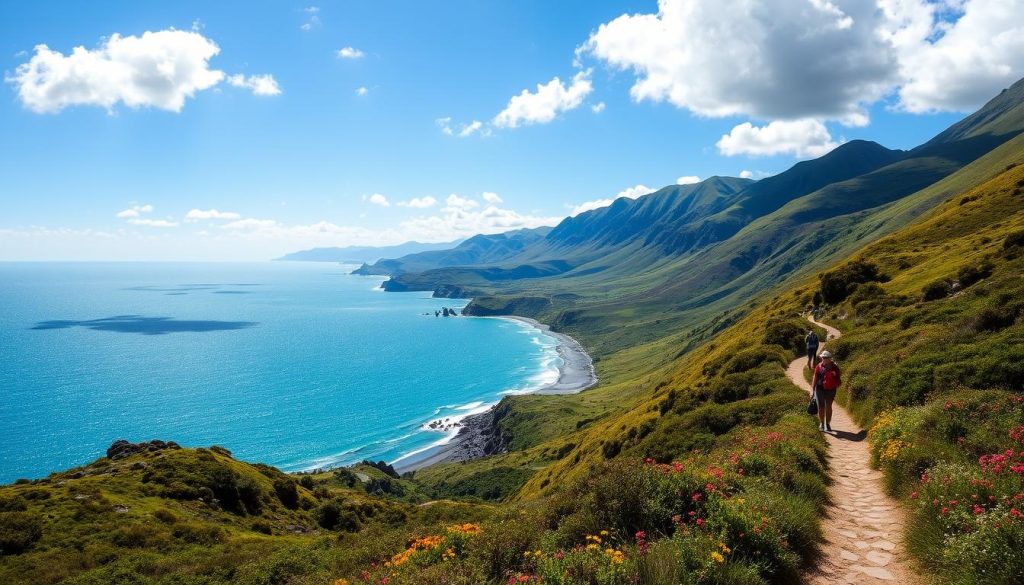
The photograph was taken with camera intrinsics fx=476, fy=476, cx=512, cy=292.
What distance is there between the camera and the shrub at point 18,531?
25.1m

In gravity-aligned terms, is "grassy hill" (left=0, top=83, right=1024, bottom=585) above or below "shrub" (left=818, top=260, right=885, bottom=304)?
below

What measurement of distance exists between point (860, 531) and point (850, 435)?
10939 millimetres

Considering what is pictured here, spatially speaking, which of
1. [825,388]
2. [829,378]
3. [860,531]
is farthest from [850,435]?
[860,531]

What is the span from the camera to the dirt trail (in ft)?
32.4

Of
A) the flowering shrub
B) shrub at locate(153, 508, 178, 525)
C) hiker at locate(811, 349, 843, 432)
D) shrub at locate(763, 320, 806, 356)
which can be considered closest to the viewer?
the flowering shrub

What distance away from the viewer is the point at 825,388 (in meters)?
21.8

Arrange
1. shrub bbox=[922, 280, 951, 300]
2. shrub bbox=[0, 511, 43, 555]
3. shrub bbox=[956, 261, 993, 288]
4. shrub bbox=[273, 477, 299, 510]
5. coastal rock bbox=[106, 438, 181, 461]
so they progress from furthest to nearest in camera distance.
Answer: coastal rock bbox=[106, 438, 181, 461]
shrub bbox=[273, 477, 299, 510]
shrub bbox=[922, 280, 951, 300]
shrub bbox=[956, 261, 993, 288]
shrub bbox=[0, 511, 43, 555]

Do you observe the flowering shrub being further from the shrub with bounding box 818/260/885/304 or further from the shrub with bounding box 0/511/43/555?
the shrub with bounding box 818/260/885/304

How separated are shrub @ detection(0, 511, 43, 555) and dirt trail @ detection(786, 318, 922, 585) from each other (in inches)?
1444

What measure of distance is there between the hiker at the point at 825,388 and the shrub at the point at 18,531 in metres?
41.1

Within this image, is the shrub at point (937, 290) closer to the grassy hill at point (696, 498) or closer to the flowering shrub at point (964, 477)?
the grassy hill at point (696, 498)

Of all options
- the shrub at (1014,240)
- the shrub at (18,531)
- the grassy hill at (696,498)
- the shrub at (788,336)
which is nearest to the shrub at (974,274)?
the grassy hill at (696,498)

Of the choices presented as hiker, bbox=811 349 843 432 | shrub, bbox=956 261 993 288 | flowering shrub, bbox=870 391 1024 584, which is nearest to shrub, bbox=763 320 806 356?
shrub, bbox=956 261 993 288

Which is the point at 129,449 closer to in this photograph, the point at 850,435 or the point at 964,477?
the point at 850,435
